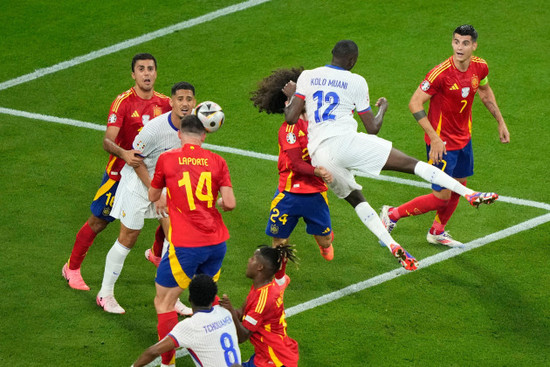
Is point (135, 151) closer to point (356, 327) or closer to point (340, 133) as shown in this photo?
point (340, 133)

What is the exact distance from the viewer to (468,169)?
34.2 feet

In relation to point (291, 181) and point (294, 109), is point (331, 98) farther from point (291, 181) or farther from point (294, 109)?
point (291, 181)

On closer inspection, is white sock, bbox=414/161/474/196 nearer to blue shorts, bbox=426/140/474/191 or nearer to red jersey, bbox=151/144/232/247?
blue shorts, bbox=426/140/474/191

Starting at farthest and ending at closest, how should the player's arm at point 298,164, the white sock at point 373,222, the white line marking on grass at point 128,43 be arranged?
the white line marking on grass at point 128,43
the player's arm at point 298,164
the white sock at point 373,222

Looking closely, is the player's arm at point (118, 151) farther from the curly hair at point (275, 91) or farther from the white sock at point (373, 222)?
the white sock at point (373, 222)

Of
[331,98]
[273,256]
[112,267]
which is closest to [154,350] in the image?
[273,256]

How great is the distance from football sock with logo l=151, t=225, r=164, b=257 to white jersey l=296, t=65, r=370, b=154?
7.30 ft

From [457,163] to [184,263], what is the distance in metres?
3.87

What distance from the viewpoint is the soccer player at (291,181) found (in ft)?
29.7

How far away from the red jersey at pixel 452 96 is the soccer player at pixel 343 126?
165cm

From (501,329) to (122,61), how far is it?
27.3 feet

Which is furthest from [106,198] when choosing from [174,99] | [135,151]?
[174,99]

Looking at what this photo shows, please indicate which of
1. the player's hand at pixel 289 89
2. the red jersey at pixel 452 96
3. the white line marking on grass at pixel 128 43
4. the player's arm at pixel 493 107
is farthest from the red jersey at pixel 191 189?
the white line marking on grass at pixel 128 43

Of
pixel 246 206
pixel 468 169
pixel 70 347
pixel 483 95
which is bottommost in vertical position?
pixel 70 347
